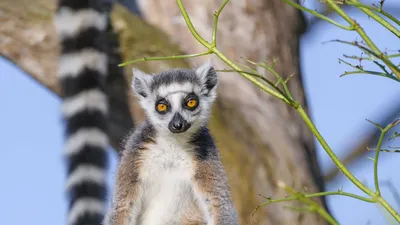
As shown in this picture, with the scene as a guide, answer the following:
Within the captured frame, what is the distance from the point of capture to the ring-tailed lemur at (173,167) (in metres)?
3.00

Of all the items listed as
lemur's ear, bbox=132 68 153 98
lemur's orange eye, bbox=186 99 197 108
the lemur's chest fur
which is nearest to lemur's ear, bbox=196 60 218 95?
lemur's orange eye, bbox=186 99 197 108

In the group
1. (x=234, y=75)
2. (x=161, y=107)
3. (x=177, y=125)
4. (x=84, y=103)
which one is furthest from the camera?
(x=234, y=75)

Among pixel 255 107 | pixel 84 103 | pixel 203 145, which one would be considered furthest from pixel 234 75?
pixel 203 145

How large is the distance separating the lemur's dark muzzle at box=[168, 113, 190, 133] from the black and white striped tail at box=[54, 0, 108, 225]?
1502 millimetres

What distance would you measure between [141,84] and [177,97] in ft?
0.71

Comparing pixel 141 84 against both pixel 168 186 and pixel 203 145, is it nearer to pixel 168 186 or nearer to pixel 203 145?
pixel 203 145

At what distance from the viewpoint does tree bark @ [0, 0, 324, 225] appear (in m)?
5.75

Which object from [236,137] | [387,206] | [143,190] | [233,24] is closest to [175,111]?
[143,190]

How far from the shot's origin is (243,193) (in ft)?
18.4

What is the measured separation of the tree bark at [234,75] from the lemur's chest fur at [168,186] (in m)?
2.40

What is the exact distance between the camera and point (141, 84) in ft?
10.8

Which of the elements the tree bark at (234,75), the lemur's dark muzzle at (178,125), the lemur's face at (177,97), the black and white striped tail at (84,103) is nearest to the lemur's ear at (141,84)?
the lemur's face at (177,97)

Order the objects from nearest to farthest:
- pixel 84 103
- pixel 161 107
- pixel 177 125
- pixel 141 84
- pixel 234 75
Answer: pixel 177 125 < pixel 161 107 < pixel 141 84 < pixel 84 103 < pixel 234 75

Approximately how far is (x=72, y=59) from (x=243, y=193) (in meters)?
1.62
